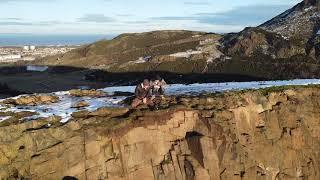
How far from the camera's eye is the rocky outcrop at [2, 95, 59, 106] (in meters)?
38.3

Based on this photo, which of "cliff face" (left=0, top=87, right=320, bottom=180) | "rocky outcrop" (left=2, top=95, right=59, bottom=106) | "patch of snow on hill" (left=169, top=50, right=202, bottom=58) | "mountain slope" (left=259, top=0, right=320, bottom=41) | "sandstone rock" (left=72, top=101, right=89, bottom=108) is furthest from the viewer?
"mountain slope" (left=259, top=0, right=320, bottom=41)

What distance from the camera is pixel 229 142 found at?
1367 inches

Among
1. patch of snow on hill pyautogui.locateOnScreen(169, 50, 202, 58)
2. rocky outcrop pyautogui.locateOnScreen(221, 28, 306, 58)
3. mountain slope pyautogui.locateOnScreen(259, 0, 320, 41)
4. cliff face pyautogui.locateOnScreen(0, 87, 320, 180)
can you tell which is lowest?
cliff face pyautogui.locateOnScreen(0, 87, 320, 180)

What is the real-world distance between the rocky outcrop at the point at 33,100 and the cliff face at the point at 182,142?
580 centimetres

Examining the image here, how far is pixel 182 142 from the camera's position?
33.7 meters

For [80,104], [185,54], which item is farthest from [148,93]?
[185,54]

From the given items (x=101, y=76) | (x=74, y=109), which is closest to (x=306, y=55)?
(x=101, y=76)

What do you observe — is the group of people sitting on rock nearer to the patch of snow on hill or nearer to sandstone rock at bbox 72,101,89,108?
sandstone rock at bbox 72,101,89,108

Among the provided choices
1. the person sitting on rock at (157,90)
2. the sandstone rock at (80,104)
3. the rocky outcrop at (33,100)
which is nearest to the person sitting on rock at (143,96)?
the person sitting on rock at (157,90)

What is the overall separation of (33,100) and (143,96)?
8621 millimetres

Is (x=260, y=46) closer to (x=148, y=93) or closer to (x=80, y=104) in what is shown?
(x=148, y=93)

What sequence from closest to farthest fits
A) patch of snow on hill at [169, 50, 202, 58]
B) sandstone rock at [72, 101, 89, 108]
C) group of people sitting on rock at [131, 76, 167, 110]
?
group of people sitting on rock at [131, 76, 167, 110]
sandstone rock at [72, 101, 89, 108]
patch of snow on hill at [169, 50, 202, 58]

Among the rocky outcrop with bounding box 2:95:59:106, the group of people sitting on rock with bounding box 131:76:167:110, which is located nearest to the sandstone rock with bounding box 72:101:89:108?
the rocky outcrop with bounding box 2:95:59:106

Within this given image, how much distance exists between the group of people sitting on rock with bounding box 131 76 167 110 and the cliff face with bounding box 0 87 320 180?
2.87 ft
